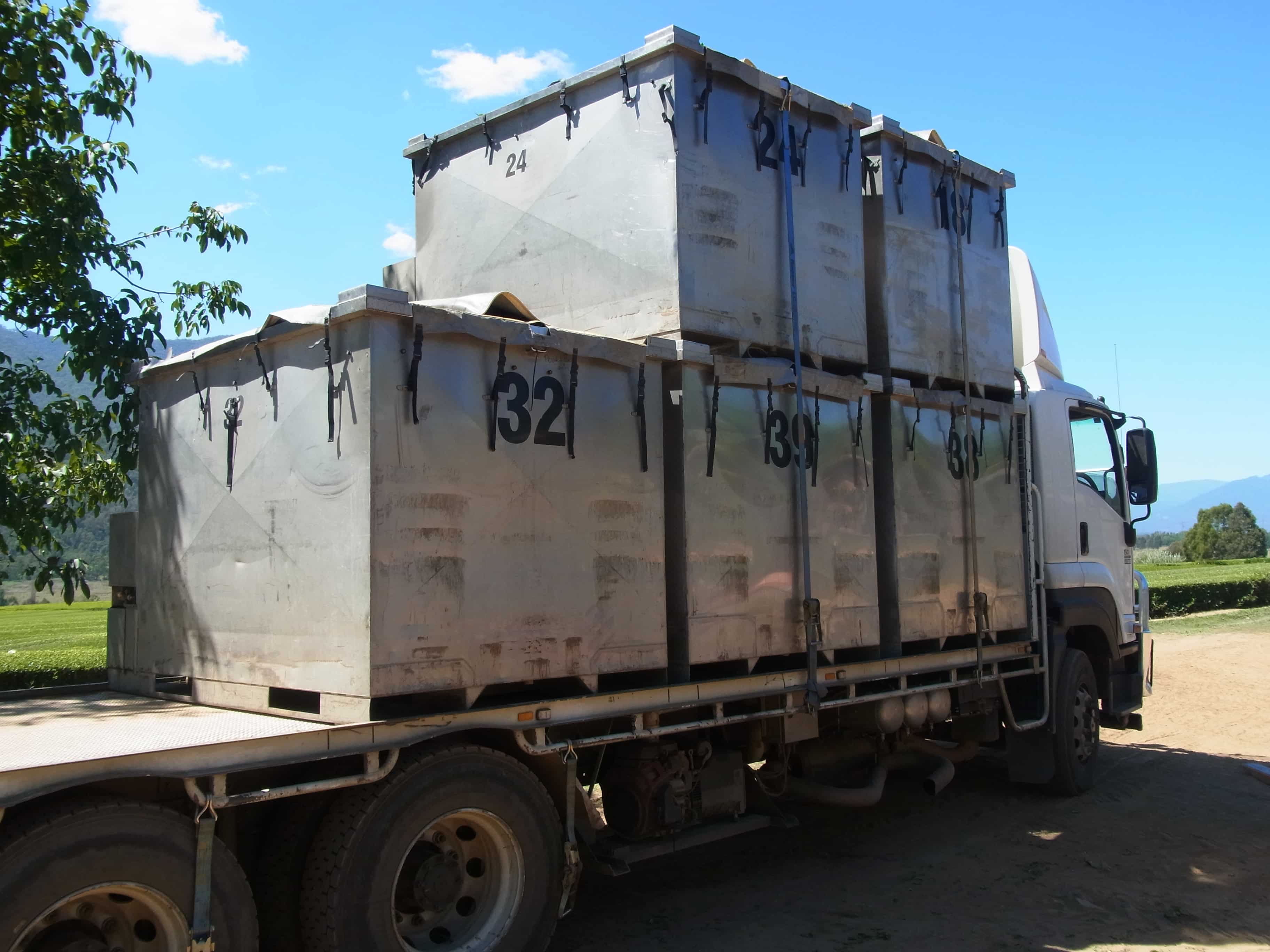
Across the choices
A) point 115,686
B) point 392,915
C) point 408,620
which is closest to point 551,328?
point 408,620

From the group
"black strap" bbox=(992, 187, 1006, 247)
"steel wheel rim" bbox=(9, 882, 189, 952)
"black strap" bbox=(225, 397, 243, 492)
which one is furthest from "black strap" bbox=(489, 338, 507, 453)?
"black strap" bbox=(992, 187, 1006, 247)

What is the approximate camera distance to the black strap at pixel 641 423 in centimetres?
528

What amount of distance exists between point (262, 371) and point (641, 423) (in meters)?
1.89

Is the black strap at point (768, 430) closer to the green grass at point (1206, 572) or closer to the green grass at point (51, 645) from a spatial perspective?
the green grass at point (51, 645)

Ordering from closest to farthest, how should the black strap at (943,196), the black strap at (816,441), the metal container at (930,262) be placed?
the black strap at (816,441)
the metal container at (930,262)
the black strap at (943,196)

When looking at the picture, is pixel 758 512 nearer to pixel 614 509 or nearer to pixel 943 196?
pixel 614 509

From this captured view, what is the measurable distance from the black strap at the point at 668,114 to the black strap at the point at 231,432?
2.70 m

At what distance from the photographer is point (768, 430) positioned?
6004 mm

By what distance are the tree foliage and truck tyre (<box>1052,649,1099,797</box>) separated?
8935cm

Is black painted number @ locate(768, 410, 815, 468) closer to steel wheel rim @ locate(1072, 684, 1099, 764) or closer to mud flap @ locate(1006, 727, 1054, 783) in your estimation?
mud flap @ locate(1006, 727, 1054, 783)

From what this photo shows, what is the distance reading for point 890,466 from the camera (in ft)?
22.5

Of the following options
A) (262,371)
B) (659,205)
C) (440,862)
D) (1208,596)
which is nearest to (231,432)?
(262,371)

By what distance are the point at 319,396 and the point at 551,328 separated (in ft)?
3.64

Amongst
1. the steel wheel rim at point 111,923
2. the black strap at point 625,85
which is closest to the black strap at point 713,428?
the black strap at point 625,85
